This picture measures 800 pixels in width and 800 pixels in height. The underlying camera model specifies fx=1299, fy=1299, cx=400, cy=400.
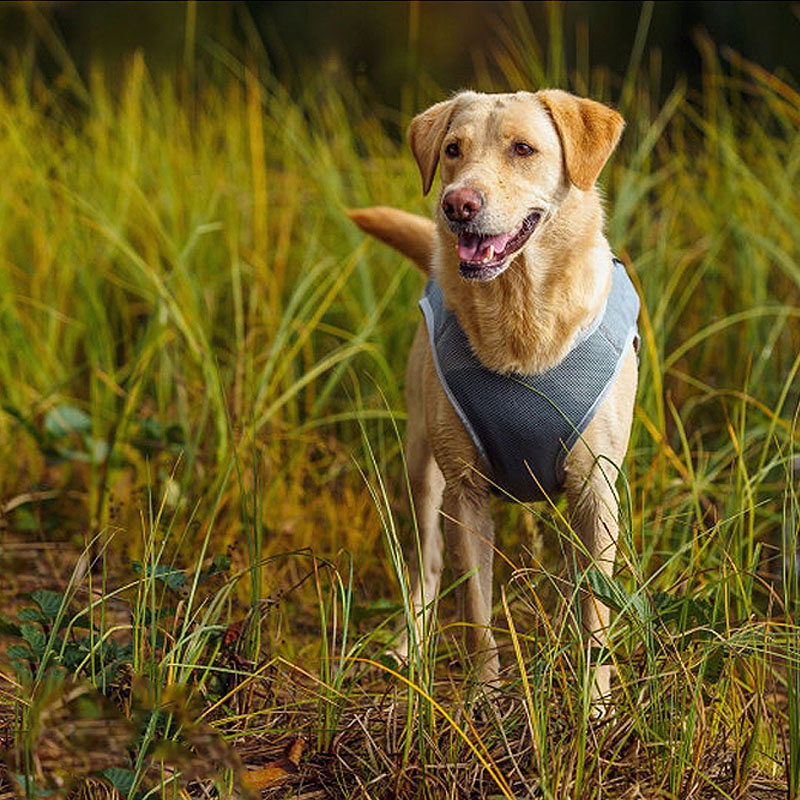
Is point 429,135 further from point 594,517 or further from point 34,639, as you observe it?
point 34,639

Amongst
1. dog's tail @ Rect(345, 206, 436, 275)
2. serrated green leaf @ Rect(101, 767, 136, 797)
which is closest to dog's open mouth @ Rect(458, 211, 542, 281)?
dog's tail @ Rect(345, 206, 436, 275)

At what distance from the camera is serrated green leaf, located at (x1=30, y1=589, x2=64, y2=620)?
2.38 metres

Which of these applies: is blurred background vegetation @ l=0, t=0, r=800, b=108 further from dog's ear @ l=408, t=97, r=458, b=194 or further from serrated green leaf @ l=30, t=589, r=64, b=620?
serrated green leaf @ l=30, t=589, r=64, b=620

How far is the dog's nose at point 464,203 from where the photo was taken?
2.51 metres

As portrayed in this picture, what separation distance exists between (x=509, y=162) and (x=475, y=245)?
0.21 m

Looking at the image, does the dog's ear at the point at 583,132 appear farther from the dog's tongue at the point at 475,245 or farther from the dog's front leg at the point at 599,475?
the dog's front leg at the point at 599,475

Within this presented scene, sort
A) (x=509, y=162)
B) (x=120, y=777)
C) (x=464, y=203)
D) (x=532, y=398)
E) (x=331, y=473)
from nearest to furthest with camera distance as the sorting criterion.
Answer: (x=120, y=777)
(x=464, y=203)
(x=509, y=162)
(x=532, y=398)
(x=331, y=473)

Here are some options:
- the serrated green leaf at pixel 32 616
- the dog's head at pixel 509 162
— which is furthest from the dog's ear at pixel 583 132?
the serrated green leaf at pixel 32 616

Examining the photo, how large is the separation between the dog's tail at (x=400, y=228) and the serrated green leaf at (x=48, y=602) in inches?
54.0

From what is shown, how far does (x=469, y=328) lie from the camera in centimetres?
285

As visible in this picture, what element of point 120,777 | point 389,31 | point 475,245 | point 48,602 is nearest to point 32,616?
point 48,602

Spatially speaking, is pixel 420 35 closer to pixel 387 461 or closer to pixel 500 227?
pixel 387 461

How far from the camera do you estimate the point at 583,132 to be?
2734mm

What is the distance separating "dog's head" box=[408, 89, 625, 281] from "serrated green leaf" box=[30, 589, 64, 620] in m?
1.00
